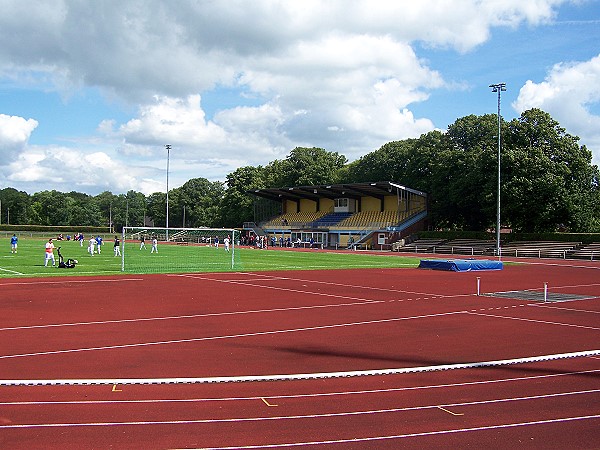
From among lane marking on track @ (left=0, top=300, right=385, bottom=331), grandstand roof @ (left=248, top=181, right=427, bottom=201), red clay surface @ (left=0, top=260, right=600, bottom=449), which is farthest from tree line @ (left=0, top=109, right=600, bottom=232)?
lane marking on track @ (left=0, top=300, right=385, bottom=331)

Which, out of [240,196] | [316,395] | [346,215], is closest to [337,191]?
[346,215]

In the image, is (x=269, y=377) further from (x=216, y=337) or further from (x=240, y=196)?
(x=240, y=196)

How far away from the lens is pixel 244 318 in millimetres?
16156

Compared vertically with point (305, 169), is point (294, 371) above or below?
below

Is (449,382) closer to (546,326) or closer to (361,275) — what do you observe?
(546,326)

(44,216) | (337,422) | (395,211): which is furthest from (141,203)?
(337,422)

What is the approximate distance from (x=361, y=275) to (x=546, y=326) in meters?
17.9

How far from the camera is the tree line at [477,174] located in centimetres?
6144

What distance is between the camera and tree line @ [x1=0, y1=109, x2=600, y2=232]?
61438 mm

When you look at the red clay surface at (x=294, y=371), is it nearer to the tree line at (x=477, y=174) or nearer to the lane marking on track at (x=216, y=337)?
the lane marking on track at (x=216, y=337)

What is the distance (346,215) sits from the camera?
82938mm

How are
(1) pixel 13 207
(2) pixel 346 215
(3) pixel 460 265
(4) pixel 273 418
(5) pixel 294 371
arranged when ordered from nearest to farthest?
1. (4) pixel 273 418
2. (5) pixel 294 371
3. (3) pixel 460 265
4. (2) pixel 346 215
5. (1) pixel 13 207

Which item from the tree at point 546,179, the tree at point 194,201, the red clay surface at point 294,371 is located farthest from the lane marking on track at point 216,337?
the tree at point 194,201

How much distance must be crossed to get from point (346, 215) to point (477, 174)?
21801 millimetres
